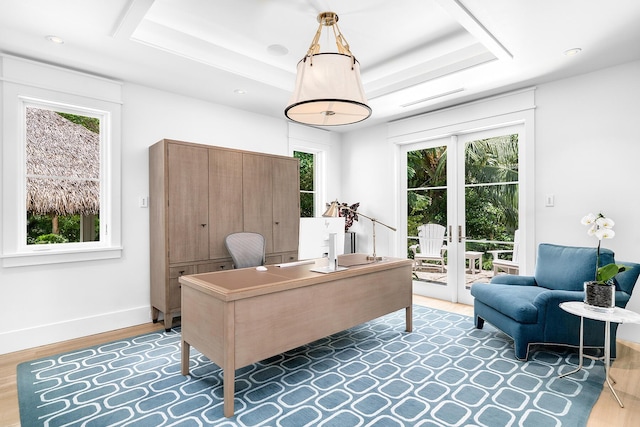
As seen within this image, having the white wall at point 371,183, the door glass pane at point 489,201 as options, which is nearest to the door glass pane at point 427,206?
the white wall at point 371,183

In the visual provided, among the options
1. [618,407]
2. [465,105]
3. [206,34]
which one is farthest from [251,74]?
[618,407]

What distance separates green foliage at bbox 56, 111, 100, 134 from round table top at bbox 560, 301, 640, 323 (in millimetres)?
4434

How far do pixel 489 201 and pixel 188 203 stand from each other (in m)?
3.47

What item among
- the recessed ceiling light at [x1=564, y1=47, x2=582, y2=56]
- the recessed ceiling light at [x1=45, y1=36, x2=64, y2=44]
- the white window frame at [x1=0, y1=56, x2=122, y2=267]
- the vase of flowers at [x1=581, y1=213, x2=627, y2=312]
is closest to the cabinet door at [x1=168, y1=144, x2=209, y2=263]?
the white window frame at [x1=0, y1=56, x2=122, y2=267]

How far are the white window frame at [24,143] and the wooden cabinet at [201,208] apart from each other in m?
0.37

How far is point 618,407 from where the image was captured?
2.07 m

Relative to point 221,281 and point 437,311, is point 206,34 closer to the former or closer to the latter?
point 221,281

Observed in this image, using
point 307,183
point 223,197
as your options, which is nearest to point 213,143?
point 223,197

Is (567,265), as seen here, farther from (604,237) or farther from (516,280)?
(604,237)

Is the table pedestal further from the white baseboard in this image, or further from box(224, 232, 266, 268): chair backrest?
the white baseboard

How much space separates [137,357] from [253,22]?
9.48ft

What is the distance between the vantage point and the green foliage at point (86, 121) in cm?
336

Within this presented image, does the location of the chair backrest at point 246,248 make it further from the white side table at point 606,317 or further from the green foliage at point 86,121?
the white side table at point 606,317

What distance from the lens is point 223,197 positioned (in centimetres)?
380
